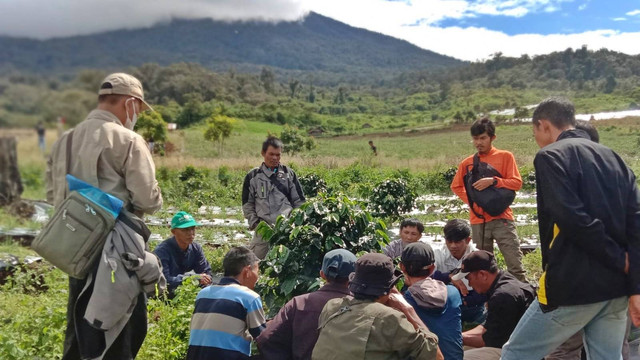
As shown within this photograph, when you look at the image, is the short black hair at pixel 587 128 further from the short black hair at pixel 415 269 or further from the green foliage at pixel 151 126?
the green foliage at pixel 151 126

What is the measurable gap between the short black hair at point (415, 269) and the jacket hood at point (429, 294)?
0.16 metres

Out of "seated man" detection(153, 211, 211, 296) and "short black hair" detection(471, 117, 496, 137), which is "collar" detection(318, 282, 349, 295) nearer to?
"seated man" detection(153, 211, 211, 296)

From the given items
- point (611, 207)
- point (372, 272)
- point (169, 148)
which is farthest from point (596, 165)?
point (169, 148)

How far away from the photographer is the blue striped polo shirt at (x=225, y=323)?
2.78 metres

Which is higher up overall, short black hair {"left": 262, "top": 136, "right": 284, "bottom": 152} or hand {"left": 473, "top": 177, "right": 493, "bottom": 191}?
short black hair {"left": 262, "top": 136, "right": 284, "bottom": 152}

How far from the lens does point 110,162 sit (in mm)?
2592

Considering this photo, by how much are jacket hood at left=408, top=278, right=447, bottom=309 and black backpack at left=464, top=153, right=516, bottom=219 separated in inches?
70.8

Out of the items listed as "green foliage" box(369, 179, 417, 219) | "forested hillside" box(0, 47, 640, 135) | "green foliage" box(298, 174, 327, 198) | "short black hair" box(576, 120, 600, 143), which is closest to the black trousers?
"forested hillside" box(0, 47, 640, 135)

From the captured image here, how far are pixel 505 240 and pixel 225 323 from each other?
9.60ft

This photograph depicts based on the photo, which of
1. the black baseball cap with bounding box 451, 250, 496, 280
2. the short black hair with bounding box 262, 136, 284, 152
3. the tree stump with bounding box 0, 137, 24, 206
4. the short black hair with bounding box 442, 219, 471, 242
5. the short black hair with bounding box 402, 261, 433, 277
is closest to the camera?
the tree stump with bounding box 0, 137, 24, 206

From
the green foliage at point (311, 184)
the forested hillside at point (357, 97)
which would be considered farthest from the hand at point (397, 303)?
the green foliage at point (311, 184)

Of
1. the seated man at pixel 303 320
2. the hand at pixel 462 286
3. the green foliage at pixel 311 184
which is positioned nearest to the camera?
the seated man at pixel 303 320

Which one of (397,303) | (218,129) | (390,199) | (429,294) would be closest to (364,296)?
(397,303)

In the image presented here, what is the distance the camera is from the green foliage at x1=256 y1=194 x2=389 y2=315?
11.8 feet
